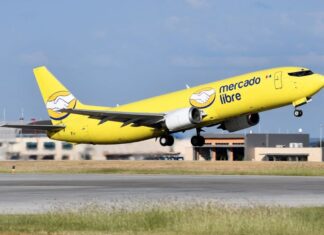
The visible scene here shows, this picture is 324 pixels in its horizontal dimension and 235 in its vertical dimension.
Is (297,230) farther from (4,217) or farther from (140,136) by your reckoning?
(140,136)

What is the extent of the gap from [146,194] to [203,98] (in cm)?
1802

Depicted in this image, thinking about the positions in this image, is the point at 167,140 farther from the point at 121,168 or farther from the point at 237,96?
the point at 121,168

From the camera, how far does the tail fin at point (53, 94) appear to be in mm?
71938

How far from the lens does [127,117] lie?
194 feet

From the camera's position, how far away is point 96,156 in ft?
219

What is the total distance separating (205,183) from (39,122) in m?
27.0

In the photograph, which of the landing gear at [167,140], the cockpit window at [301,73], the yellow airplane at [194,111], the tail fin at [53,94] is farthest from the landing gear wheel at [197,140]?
the tail fin at [53,94]

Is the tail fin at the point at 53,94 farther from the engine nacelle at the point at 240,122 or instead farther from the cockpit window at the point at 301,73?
the cockpit window at the point at 301,73

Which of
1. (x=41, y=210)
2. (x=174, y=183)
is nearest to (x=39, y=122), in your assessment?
(x=174, y=183)

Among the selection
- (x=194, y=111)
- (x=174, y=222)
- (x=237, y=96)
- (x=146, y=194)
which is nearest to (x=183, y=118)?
(x=194, y=111)

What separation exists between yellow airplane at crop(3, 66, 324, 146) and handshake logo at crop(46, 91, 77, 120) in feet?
3.08

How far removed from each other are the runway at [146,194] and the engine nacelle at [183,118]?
6.38m

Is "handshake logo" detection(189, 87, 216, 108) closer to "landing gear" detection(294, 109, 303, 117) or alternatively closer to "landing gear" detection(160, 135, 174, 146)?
"landing gear" detection(160, 135, 174, 146)

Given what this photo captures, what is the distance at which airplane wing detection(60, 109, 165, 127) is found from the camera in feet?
191
